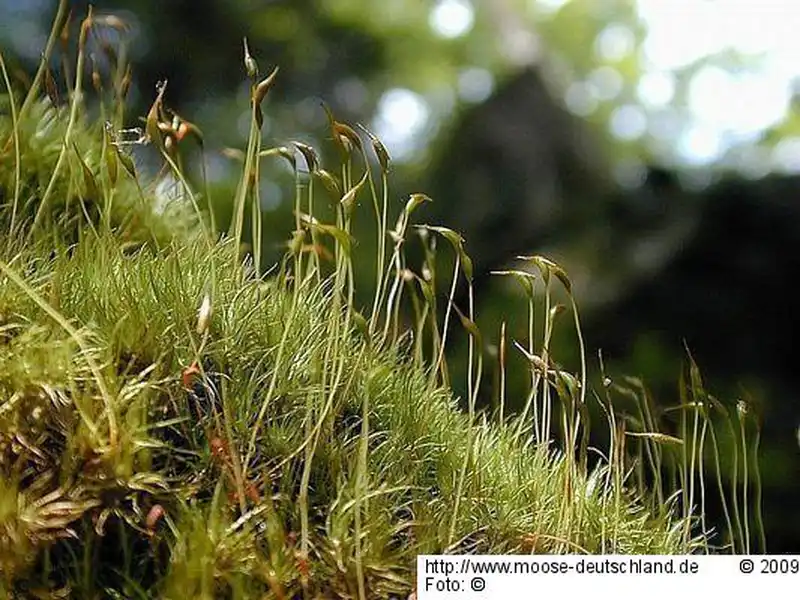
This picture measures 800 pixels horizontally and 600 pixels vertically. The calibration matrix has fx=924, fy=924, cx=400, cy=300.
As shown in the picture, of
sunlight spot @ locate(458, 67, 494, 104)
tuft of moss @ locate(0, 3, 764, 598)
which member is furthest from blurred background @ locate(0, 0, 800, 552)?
tuft of moss @ locate(0, 3, 764, 598)

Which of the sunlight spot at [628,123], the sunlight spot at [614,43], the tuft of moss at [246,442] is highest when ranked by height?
the sunlight spot at [614,43]

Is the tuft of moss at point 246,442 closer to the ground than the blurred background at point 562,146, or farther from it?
closer to the ground

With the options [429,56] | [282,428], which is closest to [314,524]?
[282,428]

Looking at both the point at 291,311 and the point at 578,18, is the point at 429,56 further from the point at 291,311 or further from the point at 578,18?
the point at 291,311

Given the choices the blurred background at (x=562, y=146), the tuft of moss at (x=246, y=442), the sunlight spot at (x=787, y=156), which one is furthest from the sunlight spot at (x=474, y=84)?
the tuft of moss at (x=246, y=442)

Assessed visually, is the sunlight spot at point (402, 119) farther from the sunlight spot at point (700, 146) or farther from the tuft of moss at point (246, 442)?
the tuft of moss at point (246, 442)

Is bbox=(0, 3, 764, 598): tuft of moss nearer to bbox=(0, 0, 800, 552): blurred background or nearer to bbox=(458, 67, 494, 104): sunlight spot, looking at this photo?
bbox=(0, 0, 800, 552): blurred background

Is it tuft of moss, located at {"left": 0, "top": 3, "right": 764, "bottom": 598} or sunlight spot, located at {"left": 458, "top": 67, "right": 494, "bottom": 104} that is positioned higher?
sunlight spot, located at {"left": 458, "top": 67, "right": 494, "bottom": 104}

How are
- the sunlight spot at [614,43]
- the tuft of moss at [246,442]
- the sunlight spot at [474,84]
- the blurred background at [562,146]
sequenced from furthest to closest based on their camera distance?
the sunlight spot at [614,43]
the sunlight spot at [474,84]
the blurred background at [562,146]
the tuft of moss at [246,442]

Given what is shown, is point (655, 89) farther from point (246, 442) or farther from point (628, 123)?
point (246, 442)
